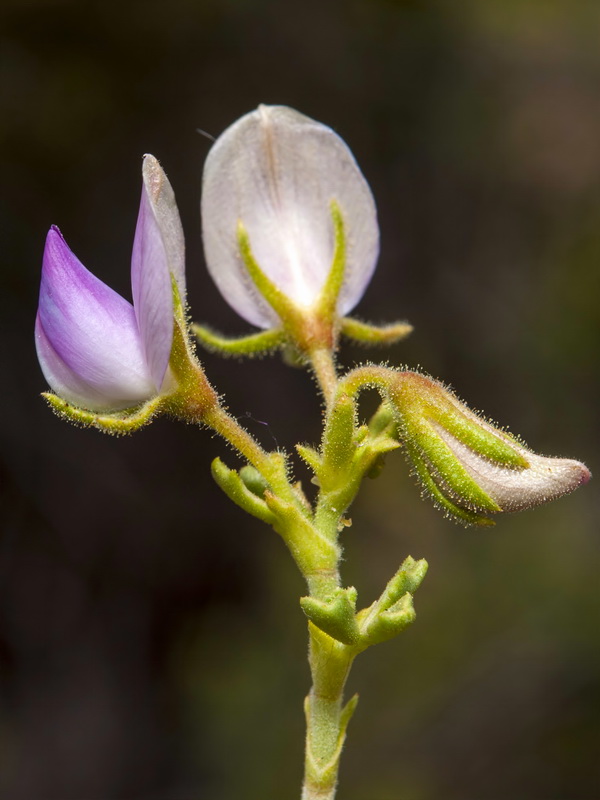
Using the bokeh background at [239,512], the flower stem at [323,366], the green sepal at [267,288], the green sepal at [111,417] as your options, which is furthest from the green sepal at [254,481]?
the bokeh background at [239,512]

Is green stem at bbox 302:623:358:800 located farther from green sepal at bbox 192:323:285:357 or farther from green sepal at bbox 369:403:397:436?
green sepal at bbox 192:323:285:357

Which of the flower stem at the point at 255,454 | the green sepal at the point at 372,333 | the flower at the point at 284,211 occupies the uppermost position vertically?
the flower at the point at 284,211

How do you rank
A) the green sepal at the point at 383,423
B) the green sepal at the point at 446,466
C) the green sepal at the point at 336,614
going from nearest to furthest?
1. the green sepal at the point at 336,614
2. the green sepal at the point at 446,466
3. the green sepal at the point at 383,423

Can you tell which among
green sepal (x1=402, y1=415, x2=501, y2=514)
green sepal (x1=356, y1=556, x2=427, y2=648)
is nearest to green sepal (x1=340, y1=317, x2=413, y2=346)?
green sepal (x1=402, y1=415, x2=501, y2=514)

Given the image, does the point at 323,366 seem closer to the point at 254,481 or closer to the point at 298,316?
the point at 298,316

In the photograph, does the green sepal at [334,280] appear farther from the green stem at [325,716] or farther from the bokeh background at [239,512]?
the bokeh background at [239,512]

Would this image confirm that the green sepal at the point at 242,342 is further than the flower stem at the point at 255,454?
Yes
